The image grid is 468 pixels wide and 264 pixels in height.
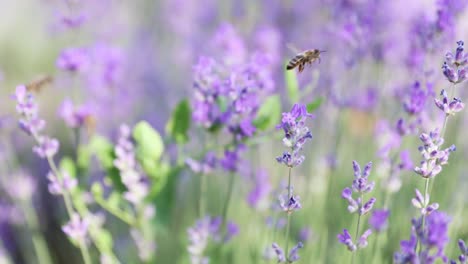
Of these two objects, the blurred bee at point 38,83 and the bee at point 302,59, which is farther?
the blurred bee at point 38,83

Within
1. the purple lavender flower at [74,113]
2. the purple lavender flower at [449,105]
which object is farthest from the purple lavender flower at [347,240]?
the purple lavender flower at [74,113]

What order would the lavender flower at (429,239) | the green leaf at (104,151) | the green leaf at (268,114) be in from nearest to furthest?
the lavender flower at (429,239)
the green leaf at (268,114)
the green leaf at (104,151)

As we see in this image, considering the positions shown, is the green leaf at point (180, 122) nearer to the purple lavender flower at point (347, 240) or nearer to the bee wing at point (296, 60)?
the bee wing at point (296, 60)

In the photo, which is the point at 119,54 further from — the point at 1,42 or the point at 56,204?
the point at 1,42

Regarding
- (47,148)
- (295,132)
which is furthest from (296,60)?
(47,148)

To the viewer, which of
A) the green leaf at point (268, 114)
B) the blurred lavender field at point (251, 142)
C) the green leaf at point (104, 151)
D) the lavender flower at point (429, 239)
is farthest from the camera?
the green leaf at point (104, 151)

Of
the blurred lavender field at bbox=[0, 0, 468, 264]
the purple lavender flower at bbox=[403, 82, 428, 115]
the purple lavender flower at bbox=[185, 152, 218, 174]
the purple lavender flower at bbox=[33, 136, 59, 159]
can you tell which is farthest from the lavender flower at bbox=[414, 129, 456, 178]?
the purple lavender flower at bbox=[33, 136, 59, 159]

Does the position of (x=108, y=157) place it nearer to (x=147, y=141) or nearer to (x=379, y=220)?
(x=147, y=141)
